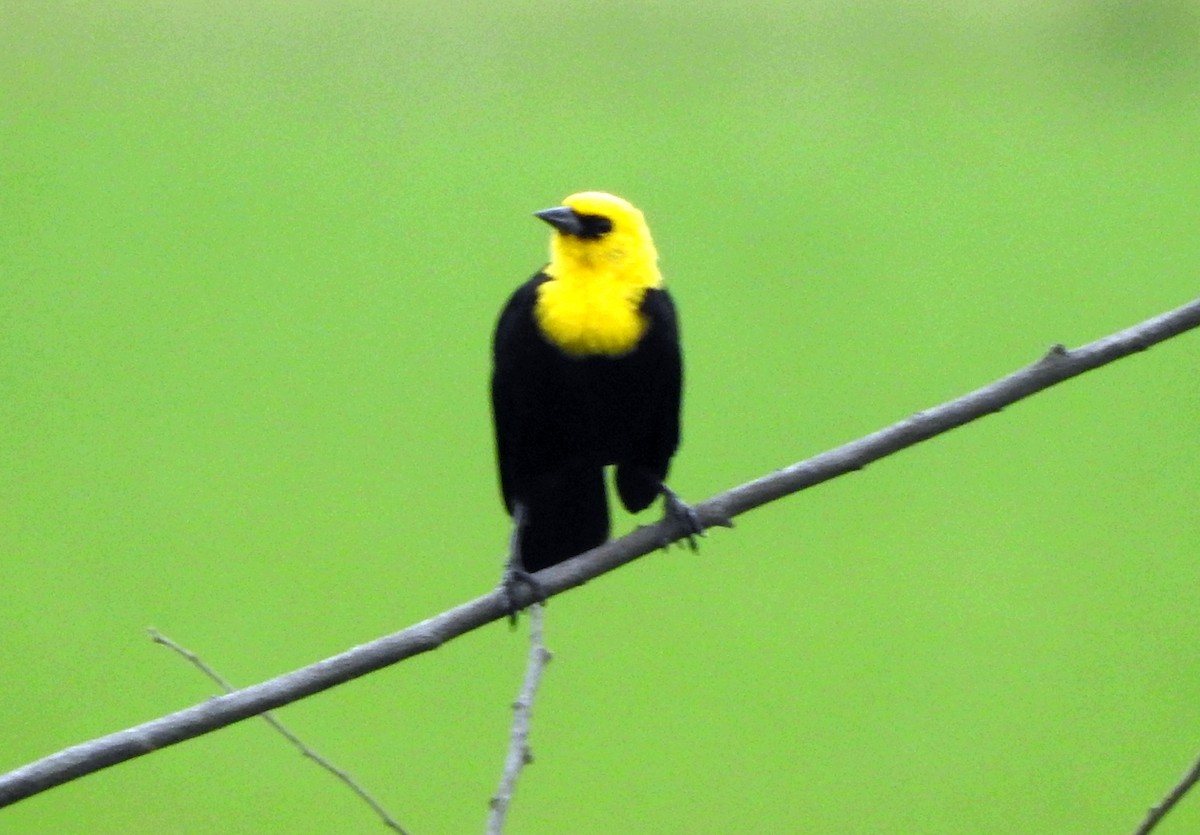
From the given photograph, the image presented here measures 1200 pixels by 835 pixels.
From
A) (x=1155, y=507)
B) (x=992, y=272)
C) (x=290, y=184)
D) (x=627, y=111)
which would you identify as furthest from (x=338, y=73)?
(x=1155, y=507)

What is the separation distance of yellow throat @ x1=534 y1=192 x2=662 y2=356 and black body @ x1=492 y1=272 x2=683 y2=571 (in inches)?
0.4

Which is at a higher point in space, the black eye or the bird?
the black eye

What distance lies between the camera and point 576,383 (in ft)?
4.42

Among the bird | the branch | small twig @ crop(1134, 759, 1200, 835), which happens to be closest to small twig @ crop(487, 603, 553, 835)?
the branch

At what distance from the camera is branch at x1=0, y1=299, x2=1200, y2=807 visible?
1.03 metres

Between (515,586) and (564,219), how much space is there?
0.37 metres

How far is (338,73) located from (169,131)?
29 centimetres

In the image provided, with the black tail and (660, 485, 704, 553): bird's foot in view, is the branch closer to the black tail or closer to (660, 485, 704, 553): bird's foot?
(660, 485, 704, 553): bird's foot

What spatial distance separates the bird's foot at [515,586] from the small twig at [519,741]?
0.31ft

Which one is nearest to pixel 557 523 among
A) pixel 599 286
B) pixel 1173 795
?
pixel 599 286

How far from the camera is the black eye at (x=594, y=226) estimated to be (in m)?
1.35

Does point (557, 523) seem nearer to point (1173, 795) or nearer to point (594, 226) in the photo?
point (594, 226)

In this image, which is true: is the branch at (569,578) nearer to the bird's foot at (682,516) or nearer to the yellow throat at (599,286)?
the bird's foot at (682,516)

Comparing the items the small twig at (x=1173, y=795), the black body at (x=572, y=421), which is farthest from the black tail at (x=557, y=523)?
the small twig at (x=1173, y=795)
